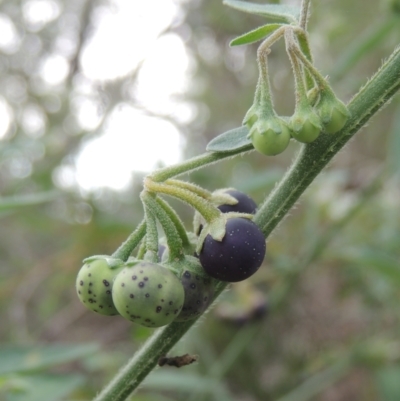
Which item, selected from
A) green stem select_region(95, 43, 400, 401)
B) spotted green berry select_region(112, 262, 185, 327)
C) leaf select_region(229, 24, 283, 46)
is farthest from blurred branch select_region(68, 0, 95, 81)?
spotted green berry select_region(112, 262, 185, 327)

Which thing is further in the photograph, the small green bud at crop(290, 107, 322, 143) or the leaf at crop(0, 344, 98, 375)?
the leaf at crop(0, 344, 98, 375)

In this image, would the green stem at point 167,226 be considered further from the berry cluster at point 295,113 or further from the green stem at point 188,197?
the berry cluster at point 295,113

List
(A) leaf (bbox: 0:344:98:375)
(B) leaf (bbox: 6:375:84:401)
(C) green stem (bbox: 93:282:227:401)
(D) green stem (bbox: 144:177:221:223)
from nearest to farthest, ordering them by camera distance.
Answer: (D) green stem (bbox: 144:177:221:223), (C) green stem (bbox: 93:282:227:401), (B) leaf (bbox: 6:375:84:401), (A) leaf (bbox: 0:344:98:375)

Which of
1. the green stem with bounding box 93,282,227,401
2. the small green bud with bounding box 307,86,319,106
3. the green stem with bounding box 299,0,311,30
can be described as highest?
the green stem with bounding box 299,0,311,30

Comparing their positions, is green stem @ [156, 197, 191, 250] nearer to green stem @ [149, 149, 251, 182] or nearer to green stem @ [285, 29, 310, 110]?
green stem @ [149, 149, 251, 182]

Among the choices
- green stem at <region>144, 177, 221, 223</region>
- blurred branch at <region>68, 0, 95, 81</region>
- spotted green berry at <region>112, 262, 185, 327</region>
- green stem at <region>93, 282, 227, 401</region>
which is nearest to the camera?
spotted green berry at <region>112, 262, 185, 327</region>

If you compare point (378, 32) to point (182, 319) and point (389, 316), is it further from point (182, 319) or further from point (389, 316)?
point (389, 316)

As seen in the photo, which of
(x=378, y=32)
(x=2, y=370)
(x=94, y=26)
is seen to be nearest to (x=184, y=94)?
(x=94, y=26)
